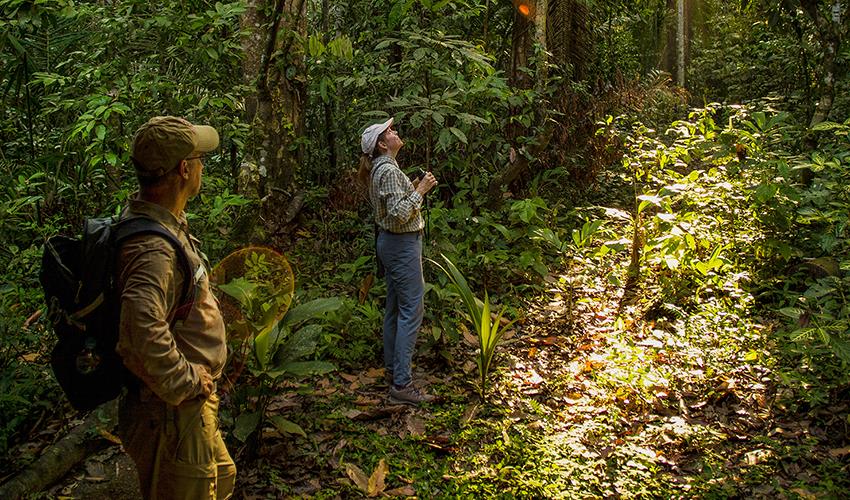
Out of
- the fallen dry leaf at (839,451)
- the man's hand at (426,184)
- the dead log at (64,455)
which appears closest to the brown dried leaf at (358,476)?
the dead log at (64,455)

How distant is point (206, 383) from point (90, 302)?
0.50m

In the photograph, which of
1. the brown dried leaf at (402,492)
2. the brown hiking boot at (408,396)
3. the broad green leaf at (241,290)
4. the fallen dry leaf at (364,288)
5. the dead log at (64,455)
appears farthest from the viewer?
the fallen dry leaf at (364,288)

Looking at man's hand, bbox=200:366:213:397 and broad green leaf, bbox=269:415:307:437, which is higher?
man's hand, bbox=200:366:213:397

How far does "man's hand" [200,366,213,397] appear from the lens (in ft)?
7.86

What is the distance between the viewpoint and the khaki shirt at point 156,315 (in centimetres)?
218

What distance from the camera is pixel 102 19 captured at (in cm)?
611

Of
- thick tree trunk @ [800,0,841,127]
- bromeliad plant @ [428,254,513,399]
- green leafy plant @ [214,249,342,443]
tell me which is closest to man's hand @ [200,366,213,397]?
green leafy plant @ [214,249,342,443]

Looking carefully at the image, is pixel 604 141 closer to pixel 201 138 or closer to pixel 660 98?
pixel 660 98

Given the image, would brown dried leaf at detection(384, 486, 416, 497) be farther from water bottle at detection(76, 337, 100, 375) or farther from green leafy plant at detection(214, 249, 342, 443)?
water bottle at detection(76, 337, 100, 375)

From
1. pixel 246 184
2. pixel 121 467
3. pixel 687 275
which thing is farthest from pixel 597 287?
pixel 121 467

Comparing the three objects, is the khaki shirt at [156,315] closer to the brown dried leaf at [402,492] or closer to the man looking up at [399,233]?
the brown dried leaf at [402,492]

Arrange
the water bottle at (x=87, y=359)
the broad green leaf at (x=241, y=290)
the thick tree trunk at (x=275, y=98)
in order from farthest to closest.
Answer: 1. the thick tree trunk at (x=275, y=98)
2. the broad green leaf at (x=241, y=290)
3. the water bottle at (x=87, y=359)

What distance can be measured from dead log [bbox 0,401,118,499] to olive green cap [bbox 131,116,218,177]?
235 cm

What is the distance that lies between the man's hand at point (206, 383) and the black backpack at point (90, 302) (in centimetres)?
23
